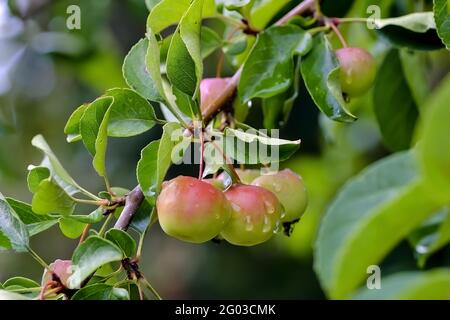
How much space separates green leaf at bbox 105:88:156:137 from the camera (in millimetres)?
875

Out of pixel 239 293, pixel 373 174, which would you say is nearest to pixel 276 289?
pixel 239 293

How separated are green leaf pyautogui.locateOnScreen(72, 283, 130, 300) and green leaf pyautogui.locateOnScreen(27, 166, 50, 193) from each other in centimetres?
14

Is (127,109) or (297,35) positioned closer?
(127,109)

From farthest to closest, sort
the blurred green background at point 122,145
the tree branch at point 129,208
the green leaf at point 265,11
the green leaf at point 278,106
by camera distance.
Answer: the blurred green background at point 122,145
the green leaf at point 265,11
the green leaf at point 278,106
the tree branch at point 129,208

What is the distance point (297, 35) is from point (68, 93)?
1.87 meters

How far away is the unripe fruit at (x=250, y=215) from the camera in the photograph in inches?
31.6

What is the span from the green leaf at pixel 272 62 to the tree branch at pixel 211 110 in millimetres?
23

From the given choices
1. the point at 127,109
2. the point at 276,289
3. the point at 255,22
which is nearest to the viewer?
the point at 127,109

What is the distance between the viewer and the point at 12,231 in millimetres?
830

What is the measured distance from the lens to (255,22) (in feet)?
3.92

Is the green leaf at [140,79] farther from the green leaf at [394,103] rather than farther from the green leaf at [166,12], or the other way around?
the green leaf at [394,103]

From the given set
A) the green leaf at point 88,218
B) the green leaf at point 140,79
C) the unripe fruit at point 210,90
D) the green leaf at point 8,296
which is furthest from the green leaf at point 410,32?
the green leaf at point 8,296
